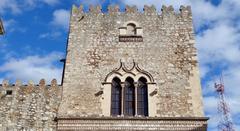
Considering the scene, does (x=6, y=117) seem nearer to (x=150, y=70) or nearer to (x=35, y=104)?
(x=35, y=104)

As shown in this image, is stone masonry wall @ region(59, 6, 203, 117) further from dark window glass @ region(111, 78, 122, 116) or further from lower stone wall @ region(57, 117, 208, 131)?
dark window glass @ region(111, 78, 122, 116)

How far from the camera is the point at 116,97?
49.5 feet

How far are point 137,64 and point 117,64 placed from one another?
0.87m

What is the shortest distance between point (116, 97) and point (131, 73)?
48.5 inches

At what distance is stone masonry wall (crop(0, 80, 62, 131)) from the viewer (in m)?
14.4

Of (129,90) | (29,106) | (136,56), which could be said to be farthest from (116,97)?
(29,106)

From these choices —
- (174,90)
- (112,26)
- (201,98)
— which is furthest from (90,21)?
(201,98)

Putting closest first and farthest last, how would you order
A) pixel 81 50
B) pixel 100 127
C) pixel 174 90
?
1. pixel 100 127
2. pixel 174 90
3. pixel 81 50

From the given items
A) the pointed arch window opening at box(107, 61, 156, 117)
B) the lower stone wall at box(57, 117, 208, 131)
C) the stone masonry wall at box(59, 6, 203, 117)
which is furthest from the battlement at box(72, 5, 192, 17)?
the lower stone wall at box(57, 117, 208, 131)

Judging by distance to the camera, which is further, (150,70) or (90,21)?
(90,21)

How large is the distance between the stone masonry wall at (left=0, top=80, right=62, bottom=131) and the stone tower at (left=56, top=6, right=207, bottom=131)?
46 cm

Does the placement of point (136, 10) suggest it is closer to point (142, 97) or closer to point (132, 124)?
point (142, 97)

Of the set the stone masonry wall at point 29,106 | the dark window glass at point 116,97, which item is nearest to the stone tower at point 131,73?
the dark window glass at point 116,97

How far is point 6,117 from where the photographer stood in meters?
14.5
